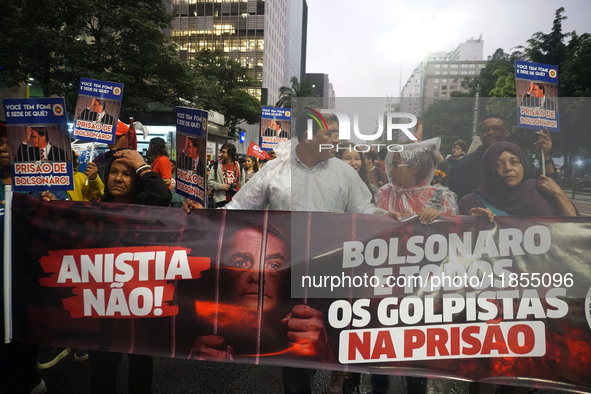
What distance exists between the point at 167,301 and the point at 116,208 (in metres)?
0.75

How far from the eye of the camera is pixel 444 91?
154m

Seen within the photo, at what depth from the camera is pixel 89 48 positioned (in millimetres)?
16016

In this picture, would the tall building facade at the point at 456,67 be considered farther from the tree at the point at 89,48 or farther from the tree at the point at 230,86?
the tree at the point at 89,48

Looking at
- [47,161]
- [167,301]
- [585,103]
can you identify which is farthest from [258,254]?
[585,103]

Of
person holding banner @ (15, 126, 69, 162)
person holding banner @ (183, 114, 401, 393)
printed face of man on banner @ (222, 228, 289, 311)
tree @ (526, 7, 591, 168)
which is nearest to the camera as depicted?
printed face of man on banner @ (222, 228, 289, 311)

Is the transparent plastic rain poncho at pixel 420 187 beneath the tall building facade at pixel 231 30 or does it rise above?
beneath

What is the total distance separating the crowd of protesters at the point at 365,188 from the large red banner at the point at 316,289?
0.14 metres

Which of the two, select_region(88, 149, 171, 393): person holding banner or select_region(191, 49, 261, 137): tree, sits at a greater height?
select_region(191, 49, 261, 137): tree

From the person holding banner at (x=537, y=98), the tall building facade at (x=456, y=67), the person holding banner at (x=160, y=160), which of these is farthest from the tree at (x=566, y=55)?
the tall building facade at (x=456, y=67)

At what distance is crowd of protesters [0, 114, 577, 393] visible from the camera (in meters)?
2.55

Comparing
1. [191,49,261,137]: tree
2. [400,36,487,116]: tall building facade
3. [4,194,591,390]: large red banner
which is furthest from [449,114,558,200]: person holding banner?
[400,36,487,116]: tall building facade

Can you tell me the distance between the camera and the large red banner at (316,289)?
239cm

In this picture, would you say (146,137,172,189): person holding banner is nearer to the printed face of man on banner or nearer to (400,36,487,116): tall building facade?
the printed face of man on banner

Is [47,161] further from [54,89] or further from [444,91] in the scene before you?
[444,91]
